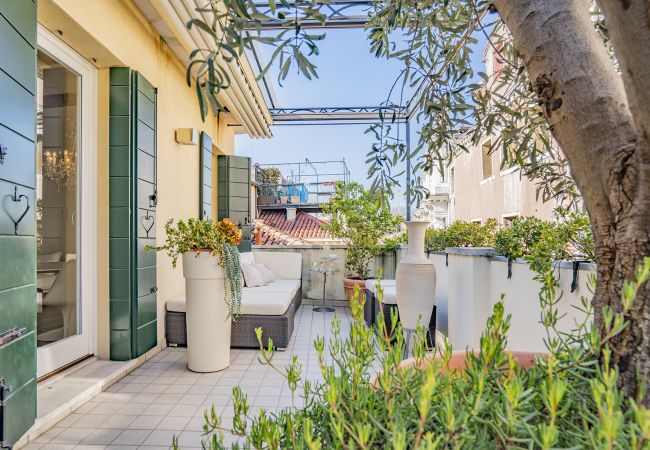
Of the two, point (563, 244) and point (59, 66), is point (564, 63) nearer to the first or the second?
point (563, 244)

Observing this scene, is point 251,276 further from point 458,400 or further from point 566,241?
point 458,400

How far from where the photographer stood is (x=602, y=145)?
734mm

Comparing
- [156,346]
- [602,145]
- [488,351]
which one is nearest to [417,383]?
[488,351]

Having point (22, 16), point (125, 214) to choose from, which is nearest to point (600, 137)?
point (22, 16)

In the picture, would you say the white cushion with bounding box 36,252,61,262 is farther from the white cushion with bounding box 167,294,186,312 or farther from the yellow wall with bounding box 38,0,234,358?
the white cushion with bounding box 167,294,186,312

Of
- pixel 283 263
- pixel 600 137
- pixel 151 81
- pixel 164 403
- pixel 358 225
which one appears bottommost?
pixel 164 403

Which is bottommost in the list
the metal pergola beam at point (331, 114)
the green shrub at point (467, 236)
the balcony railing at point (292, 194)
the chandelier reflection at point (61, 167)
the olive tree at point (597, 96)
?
the green shrub at point (467, 236)

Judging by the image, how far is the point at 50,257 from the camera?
2777 millimetres

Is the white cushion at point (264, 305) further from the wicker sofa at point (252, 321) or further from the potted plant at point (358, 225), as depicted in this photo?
the potted plant at point (358, 225)

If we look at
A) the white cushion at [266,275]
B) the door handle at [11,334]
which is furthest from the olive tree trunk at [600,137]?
the white cushion at [266,275]

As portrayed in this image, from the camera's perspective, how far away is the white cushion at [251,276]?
494 centimetres

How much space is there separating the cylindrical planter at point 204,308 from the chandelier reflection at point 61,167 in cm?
101

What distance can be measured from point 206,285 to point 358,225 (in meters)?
3.51

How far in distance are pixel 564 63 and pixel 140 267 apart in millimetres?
3270
